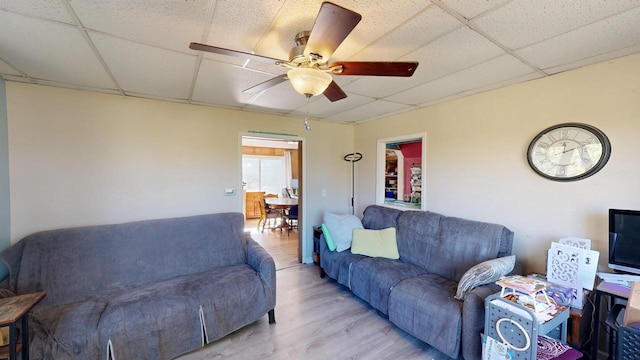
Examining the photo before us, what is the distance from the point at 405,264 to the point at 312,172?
1.92 meters

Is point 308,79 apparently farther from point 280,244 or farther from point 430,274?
point 280,244

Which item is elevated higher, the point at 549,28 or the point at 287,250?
the point at 549,28

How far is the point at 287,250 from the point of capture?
461 cm

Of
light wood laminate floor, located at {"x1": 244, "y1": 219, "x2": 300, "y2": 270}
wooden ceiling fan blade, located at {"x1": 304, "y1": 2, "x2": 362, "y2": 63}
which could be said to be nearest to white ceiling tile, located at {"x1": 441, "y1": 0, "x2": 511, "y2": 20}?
wooden ceiling fan blade, located at {"x1": 304, "y1": 2, "x2": 362, "y2": 63}

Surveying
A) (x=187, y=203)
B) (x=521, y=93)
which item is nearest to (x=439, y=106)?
(x=521, y=93)

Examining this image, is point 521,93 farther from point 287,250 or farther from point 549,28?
point 287,250

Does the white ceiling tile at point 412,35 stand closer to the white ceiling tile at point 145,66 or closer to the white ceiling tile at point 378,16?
the white ceiling tile at point 378,16

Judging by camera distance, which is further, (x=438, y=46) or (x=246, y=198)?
(x=246, y=198)

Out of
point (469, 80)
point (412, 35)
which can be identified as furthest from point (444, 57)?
point (469, 80)

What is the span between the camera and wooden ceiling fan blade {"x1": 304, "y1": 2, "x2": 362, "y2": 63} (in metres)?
0.98

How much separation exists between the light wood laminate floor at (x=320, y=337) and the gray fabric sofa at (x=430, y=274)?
0.46 feet

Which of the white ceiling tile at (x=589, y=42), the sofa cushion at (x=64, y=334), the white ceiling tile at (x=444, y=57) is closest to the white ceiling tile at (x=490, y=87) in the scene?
the white ceiling tile at (x=589, y=42)

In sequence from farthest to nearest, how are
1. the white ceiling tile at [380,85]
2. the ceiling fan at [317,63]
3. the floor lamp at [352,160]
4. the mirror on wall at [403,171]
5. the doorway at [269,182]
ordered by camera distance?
1. the doorway at [269,182]
2. the mirror on wall at [403,171]
3. the floor lamp at [352,160]
4. the white ceiling tile at [380,85]
5. the ceiling fan at [317,63]

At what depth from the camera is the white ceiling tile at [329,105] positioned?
9.15 ft
